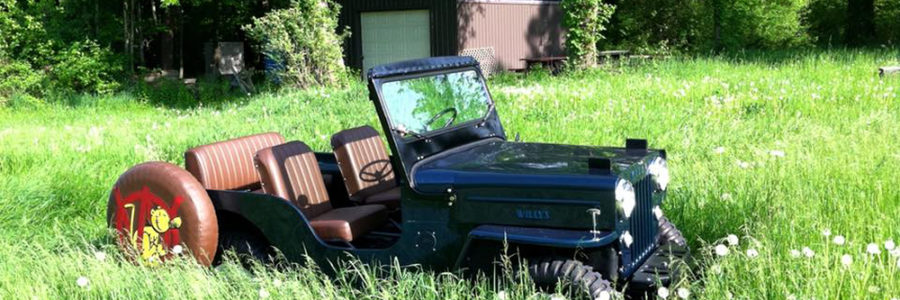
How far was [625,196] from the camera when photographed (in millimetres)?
3676

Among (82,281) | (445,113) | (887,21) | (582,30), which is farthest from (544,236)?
(887,21)

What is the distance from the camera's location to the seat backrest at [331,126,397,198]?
4.79m

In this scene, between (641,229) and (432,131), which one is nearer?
(641,229)

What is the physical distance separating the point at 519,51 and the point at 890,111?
13.2 m

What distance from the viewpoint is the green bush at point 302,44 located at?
1505cm

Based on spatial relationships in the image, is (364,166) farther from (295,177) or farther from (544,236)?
(544,236)

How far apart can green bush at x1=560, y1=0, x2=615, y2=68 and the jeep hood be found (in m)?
11.6

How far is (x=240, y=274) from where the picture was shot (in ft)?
13.9

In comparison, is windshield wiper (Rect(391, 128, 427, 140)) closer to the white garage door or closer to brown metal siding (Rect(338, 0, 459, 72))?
brown metal siding (Rect(338, 0, 459, 72))

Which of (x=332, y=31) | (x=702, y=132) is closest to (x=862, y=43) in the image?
(x=332, y=31)

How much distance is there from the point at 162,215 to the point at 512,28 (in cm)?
1722

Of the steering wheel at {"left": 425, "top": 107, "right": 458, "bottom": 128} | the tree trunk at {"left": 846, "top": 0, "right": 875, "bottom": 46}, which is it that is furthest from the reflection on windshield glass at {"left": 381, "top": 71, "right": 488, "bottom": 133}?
the tree trunk at {"left": 846, "top": 0, "right": 875, "bottom": 46}

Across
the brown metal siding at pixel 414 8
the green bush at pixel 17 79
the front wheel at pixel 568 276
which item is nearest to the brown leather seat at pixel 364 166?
the front wheel at pixel 568 276

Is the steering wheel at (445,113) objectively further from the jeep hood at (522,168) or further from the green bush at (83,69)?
the green bush at (83,69)
